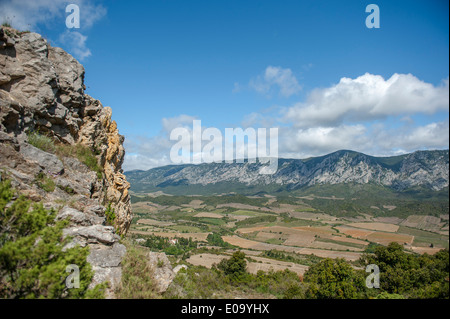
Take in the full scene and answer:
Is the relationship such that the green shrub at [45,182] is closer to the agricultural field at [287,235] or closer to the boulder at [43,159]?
the boulder at [43,159]

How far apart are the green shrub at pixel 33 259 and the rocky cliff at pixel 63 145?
2.03 meters

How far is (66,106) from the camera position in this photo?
1611cm

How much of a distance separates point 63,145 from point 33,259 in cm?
1133

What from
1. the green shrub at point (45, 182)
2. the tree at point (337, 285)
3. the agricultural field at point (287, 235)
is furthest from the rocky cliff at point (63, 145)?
the agricultural field at point (287, 235)

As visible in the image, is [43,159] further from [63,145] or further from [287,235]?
[287,235]

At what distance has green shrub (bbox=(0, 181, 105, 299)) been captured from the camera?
5688 mm

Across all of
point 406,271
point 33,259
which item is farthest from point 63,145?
point 406,271

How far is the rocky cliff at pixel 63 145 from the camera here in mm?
9953
